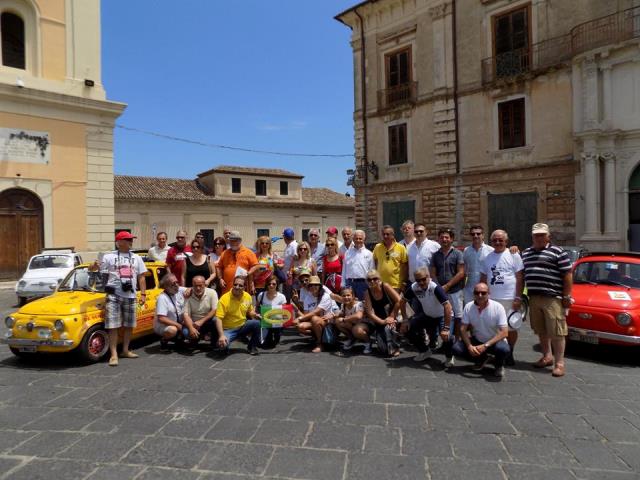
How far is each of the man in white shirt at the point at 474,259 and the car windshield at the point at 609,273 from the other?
1.99 metres

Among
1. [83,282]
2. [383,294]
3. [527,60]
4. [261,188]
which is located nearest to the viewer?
[383,294]

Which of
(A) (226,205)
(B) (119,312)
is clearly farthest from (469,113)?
(A) (226,205)

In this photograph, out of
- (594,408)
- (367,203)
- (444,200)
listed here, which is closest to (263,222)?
(367,203)

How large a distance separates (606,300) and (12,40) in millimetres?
19865

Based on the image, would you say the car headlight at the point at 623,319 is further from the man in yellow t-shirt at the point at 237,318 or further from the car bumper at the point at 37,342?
the car bumper at the point at 37,342

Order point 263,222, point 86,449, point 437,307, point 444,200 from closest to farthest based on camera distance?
point 86,449 → point 437,307 → point 444,200 → point 263,222

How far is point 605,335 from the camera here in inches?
233

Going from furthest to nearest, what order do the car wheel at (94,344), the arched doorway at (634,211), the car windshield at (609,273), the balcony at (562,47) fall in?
the arched doorway at (634,211), the balcony at (562,47), the car windshield at (609,273), the car wheel at (94,344)

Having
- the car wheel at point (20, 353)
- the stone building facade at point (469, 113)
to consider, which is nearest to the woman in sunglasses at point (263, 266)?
the car wheel at point (20, 353)

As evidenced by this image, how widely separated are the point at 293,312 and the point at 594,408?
393cm

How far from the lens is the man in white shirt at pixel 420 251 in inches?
257

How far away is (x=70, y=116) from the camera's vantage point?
16969 millimetres

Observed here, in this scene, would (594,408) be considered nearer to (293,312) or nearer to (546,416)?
(546,416)

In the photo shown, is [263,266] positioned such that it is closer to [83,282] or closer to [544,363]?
[83,282]
